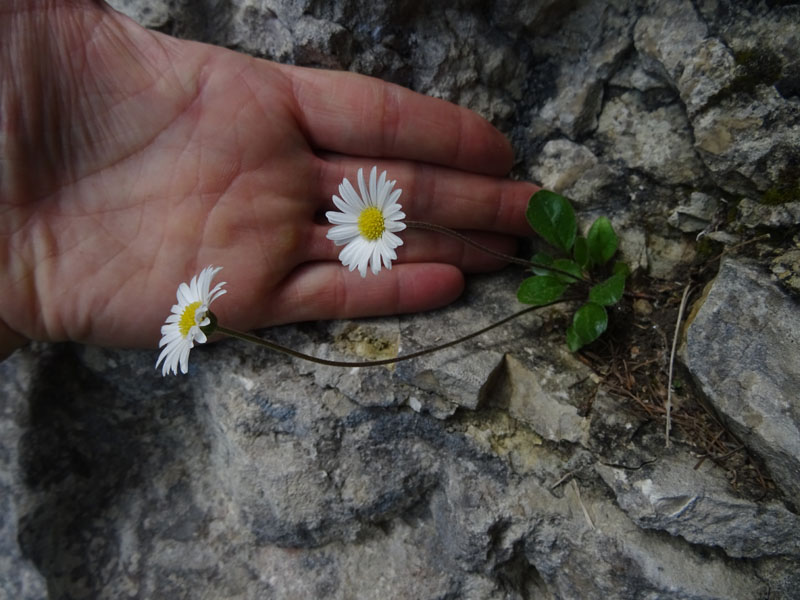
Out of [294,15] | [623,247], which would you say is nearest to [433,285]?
[623,247]

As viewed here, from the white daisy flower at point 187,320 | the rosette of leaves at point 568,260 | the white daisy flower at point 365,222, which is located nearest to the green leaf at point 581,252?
the rosette of leaves at point 568,260

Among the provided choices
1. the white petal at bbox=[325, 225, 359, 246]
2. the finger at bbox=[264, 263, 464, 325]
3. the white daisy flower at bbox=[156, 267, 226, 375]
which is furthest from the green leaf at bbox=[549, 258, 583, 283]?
the white daisy flower at bbox=[156, 267, 226, 375]

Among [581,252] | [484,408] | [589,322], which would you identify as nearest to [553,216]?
[581,252]

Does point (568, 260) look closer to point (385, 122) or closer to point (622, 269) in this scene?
point (622, 269)

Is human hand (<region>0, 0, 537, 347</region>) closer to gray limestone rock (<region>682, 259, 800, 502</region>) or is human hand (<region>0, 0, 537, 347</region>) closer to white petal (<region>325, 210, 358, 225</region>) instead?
white petal (<region>325, 210, 358, 225</region>)

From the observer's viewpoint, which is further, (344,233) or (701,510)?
(344,233)

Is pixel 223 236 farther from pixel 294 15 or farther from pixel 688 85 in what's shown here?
pixel 688 85

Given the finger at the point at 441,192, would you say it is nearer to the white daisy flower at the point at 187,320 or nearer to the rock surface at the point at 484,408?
the rock surface at the point at 484,408
